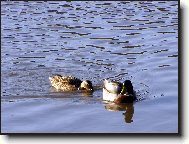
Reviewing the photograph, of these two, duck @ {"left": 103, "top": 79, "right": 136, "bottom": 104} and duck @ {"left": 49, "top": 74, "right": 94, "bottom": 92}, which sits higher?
duck @ {"left": 49, "top": 74, "right": 94, "bottom": 92}

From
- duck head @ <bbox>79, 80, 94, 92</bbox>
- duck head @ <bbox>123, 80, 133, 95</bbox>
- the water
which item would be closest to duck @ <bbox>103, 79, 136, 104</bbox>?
duck head @ <bbox>123, 80, 133, 95</bbox>

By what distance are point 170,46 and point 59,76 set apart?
163 centimetres

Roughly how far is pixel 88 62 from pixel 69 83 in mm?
803

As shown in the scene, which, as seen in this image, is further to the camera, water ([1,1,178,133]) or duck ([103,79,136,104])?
duck ([103,79,136,104])

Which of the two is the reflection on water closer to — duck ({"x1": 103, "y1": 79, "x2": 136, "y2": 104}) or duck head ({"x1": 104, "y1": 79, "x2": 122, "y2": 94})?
duck ({"x1": 103, "y1": 79, "x2": 136, "y2": 104})

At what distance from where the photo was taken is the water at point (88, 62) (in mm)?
6812

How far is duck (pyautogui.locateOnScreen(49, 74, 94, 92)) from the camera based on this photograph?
27.7ft

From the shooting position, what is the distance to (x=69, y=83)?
28.0 ft

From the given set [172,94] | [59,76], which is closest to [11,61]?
[59,76]

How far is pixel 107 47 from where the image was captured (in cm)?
952

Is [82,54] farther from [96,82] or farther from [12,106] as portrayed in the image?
[12,106]

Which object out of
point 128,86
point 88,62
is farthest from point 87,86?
point 88,62

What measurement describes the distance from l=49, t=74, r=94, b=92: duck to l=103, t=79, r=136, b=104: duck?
40 centimetres

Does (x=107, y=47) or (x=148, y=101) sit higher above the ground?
(x=107, y=47)
